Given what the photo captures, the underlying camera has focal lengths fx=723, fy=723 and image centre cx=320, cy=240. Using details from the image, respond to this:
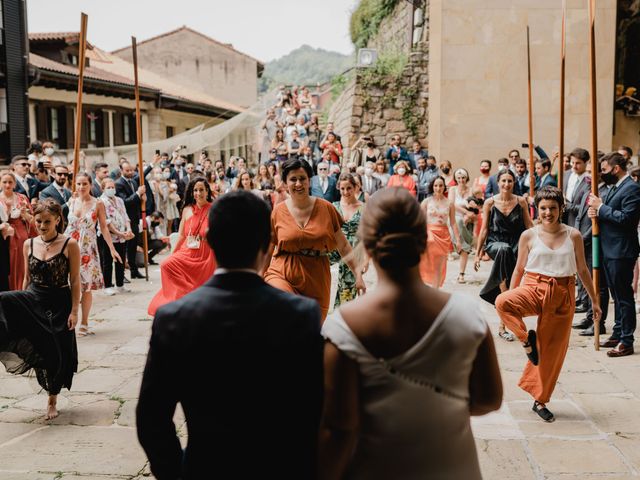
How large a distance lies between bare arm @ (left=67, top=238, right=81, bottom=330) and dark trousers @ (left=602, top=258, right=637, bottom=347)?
16.7 feet

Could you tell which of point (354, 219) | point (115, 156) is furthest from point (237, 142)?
point (354, 219)

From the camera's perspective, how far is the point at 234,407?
211 centimetres

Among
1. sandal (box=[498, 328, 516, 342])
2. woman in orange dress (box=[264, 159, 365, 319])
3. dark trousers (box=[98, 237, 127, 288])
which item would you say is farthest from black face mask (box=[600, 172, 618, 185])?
dark trousers (box=[98, 237, 127, 288])

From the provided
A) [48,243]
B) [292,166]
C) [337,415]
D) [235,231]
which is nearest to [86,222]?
[48,243]

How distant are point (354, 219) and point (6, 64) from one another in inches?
667

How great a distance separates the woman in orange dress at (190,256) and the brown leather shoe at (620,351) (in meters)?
4.11

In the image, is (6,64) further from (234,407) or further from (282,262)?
(234,407)

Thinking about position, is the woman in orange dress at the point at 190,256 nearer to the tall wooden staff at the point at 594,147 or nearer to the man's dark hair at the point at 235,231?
the tall wooden staff at the point at 594,147

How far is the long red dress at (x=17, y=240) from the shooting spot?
351 inches

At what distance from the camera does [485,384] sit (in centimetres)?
229

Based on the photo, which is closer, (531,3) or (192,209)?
(192,209)

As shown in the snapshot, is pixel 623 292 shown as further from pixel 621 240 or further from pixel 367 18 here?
pixel 367 18

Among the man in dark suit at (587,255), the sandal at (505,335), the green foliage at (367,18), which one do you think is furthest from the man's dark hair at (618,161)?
the green foliage at (367,18)

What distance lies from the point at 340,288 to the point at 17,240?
4172mm
